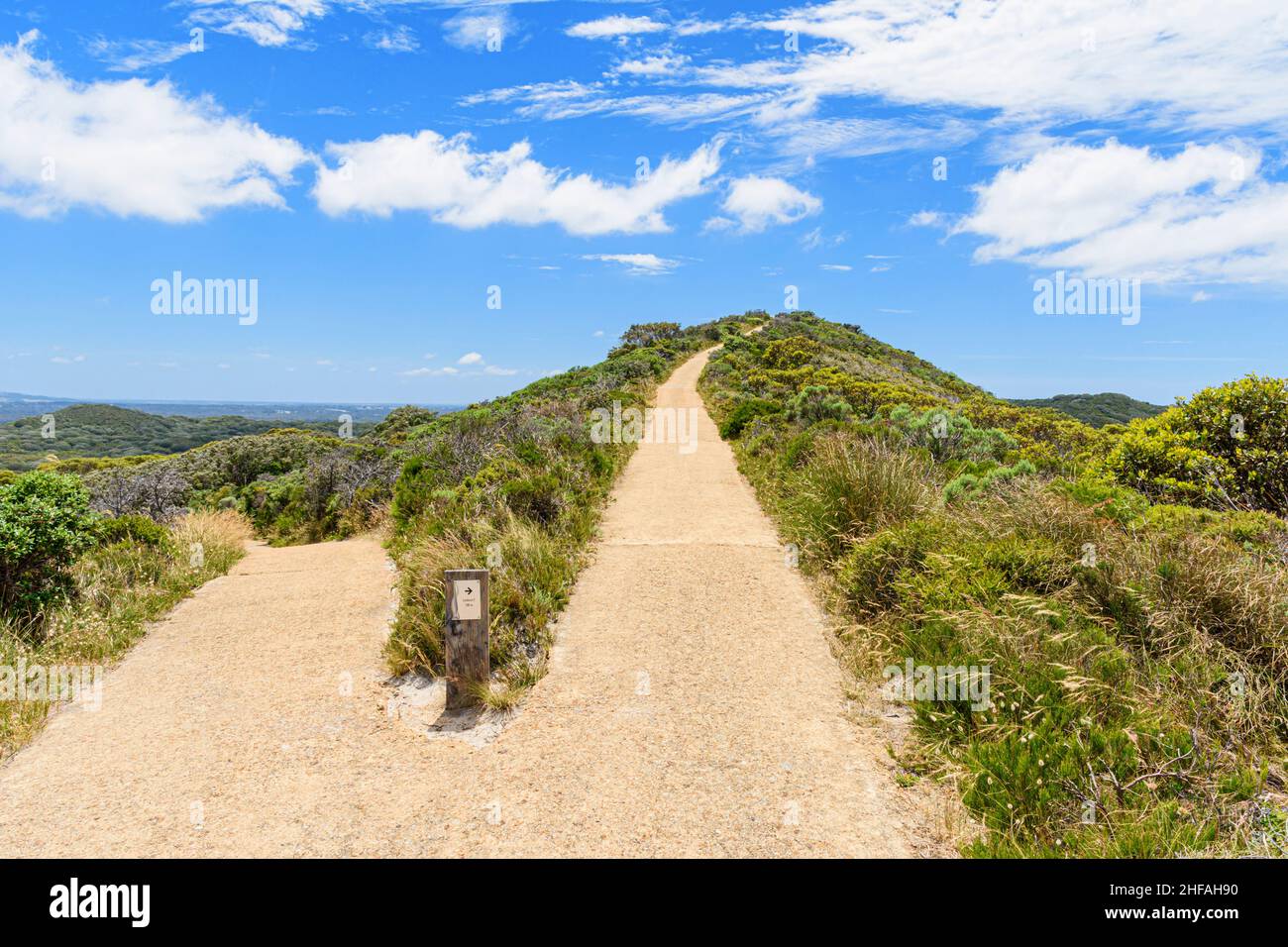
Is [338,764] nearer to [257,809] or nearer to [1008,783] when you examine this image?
[257,809]

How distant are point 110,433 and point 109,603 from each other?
66318 millimetres

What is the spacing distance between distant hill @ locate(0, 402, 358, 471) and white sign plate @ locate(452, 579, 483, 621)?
37.8m

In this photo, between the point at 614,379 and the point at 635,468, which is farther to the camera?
the point at 614,379

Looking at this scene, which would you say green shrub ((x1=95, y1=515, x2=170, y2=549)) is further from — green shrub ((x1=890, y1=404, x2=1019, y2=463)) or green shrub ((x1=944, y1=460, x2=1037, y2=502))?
green shrub ((x1=890, y1=404, x2=1019, y2=463))

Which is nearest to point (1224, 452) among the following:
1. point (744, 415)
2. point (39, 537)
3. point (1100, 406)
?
point (744, 415)

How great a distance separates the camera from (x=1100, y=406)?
171 ft

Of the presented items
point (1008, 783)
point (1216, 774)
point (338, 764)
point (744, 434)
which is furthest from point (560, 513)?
point (744, 434)

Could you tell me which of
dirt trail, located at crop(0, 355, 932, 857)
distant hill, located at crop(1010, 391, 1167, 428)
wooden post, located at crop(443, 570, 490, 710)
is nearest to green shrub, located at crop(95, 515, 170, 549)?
dirt trail, located at crop(0, 355, 932, 857)

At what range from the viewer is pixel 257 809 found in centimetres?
377

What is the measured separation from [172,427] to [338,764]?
77473mm

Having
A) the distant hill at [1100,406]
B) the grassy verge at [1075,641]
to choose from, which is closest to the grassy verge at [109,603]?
the grassy verge at [1075,641]

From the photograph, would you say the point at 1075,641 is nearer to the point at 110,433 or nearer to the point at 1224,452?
the point at 1224,452

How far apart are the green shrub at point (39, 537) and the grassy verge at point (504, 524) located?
3440 millimetres

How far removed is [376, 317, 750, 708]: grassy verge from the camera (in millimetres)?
5770
